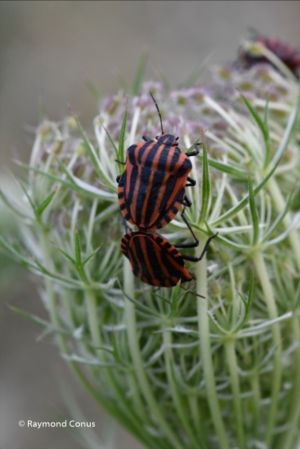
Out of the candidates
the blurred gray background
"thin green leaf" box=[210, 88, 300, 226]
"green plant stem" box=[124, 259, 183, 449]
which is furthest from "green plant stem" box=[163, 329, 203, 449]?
the blurred gray background

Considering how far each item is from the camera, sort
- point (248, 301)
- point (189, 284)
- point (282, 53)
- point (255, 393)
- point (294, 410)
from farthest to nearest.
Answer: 1. point (282, 53)
2. point (294, 410)
3. point (255, 393)
4. point (189, 284)
5. point (248, 301)

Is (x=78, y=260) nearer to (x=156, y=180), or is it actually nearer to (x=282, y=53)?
(x=156, y=180)

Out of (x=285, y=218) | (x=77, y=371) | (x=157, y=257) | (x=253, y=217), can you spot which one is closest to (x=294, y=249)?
(x=285, y=218)

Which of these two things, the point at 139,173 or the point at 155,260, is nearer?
the point at 139,173

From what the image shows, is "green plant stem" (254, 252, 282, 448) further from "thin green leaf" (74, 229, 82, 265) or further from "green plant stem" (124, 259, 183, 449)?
"thin green leaf" (74, 229, 82, 265)

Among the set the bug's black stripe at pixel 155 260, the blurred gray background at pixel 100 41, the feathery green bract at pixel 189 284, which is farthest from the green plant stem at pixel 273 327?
the blurred gray background at pixel 100 41

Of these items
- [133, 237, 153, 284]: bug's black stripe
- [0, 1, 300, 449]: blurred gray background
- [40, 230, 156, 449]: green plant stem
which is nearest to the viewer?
[133, 237, 153, 284]: bug's black stripe

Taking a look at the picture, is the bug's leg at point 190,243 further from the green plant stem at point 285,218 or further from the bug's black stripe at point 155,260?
the green plant stem at point 285,218
